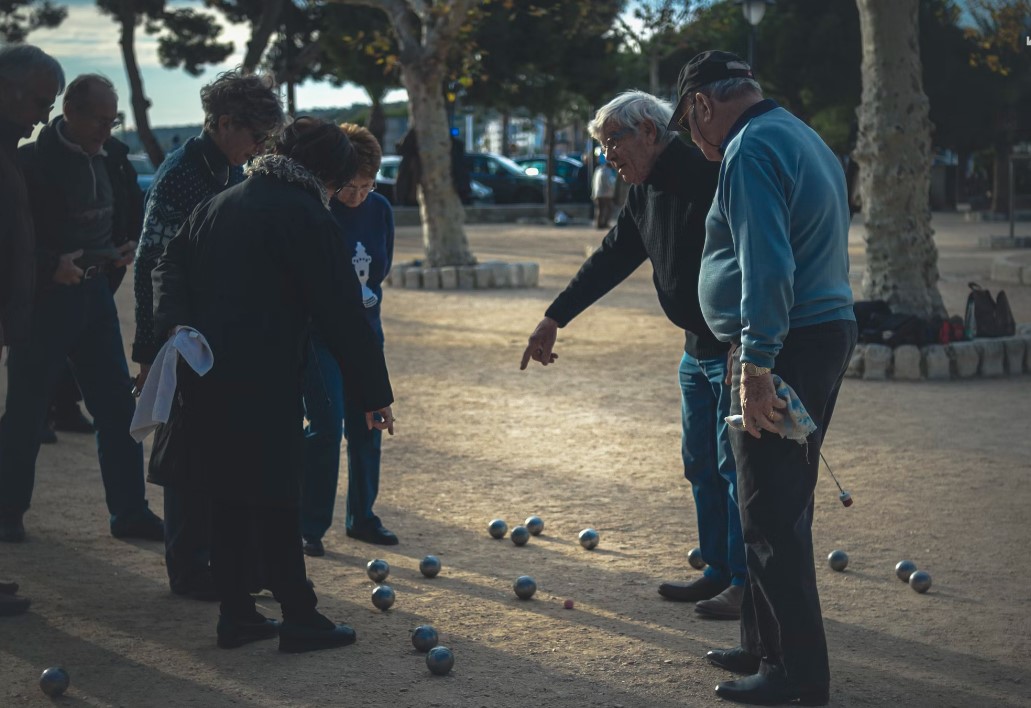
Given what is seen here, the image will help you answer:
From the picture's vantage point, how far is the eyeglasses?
203 inches

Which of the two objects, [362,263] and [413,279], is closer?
[362,263]

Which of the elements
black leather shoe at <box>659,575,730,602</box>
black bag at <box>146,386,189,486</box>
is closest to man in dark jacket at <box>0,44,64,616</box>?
black bag at <box>146,386,189,486</box>

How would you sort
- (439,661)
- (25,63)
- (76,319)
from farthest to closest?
(76,319), (25,63), (439,661)

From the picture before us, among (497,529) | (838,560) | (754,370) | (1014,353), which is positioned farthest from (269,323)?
(1014,353)

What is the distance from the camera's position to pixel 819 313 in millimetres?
4188

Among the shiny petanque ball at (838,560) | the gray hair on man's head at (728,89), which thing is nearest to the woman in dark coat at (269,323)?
the gray hair on man's head at (728,89)

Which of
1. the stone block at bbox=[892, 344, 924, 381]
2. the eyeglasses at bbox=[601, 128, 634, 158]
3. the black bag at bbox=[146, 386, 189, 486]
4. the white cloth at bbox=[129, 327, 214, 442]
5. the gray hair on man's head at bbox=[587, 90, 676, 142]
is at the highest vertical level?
the gray hair on man's head at bbox=[587, 90, 676, 142]

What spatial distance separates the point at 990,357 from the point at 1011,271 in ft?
29.5

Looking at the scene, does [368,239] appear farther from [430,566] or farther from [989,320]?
[989,320]

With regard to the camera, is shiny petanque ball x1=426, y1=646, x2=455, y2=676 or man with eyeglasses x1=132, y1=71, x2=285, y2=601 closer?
shiny petanque ball x1=426, y1=646, x2=455, y2=676

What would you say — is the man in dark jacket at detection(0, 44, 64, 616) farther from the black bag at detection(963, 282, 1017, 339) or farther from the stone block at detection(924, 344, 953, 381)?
the black bag at detection(963, 282, 1017, 339)

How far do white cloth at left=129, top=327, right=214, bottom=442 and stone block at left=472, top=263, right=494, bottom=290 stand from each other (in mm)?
14033

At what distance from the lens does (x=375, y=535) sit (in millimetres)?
6516

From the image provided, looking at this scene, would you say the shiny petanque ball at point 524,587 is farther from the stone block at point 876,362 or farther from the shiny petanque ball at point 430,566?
the stone block at point 876,362
